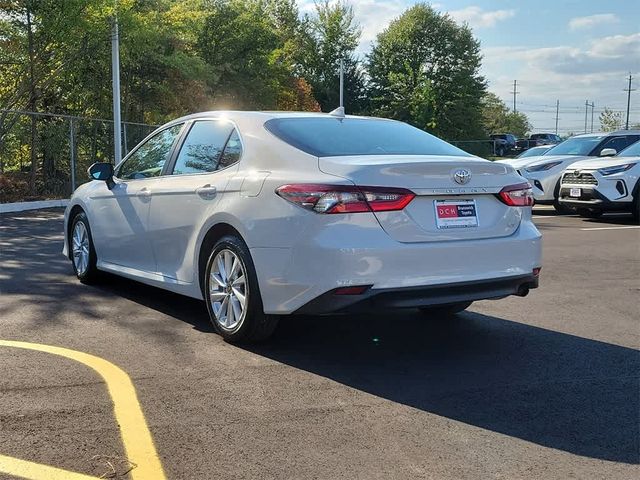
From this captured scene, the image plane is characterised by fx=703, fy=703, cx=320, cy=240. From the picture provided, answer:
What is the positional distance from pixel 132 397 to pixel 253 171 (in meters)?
1.72

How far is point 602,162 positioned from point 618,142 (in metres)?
2.20

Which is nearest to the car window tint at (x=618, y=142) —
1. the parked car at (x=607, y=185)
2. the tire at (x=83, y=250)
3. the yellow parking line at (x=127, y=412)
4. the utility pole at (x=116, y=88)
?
the parked car at (x=607, y=185)

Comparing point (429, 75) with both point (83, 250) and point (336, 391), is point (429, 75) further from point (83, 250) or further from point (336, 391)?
point (336, 391)

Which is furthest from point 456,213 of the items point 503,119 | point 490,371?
point 503,119

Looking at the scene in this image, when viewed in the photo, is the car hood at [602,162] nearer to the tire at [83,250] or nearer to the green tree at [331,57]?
the tire at [83,250]

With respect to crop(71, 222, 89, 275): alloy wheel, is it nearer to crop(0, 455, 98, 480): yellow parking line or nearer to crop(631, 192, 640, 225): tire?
crop(0, 455, 98, 480): yellow parking line

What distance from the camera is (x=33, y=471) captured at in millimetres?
2883

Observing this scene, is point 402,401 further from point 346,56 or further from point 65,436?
point 346,56

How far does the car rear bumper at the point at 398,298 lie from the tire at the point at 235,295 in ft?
1.37

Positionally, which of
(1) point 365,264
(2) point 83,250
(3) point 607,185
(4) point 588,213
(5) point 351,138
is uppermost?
(5) point 351,138

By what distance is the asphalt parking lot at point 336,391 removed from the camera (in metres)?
3.04

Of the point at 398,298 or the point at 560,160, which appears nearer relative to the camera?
the point at 398,298

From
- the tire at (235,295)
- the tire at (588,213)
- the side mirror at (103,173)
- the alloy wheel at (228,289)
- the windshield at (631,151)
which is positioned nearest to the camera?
the tire at (235,295)

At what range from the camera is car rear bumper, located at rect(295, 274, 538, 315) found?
4.16 metres
